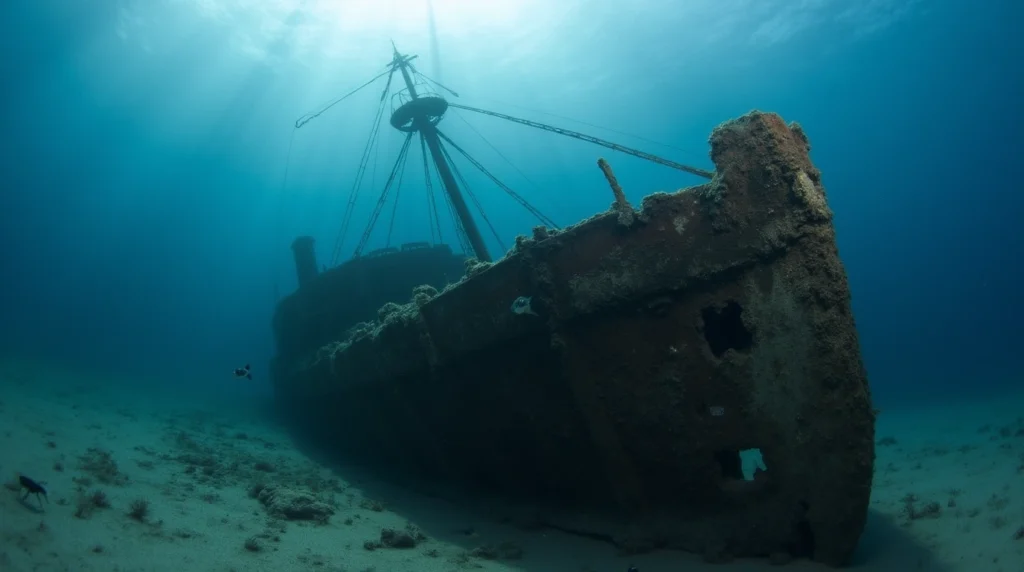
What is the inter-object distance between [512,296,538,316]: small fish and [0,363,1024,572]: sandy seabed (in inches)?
108

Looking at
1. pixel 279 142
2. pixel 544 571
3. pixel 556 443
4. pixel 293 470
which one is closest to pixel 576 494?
pixel 556 443

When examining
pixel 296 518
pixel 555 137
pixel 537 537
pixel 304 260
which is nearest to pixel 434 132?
pixel 304 260

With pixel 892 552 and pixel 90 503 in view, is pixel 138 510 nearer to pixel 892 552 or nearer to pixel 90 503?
pixel 90 503

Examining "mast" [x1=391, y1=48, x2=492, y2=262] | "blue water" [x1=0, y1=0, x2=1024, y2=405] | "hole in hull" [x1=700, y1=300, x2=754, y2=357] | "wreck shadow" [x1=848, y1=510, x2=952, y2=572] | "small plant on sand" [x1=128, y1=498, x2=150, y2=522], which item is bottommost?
"wreck shadow" [x1=848, y1=510, x2=952, y2=572]

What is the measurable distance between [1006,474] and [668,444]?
671 centimetres

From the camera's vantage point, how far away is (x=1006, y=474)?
26.3 ft

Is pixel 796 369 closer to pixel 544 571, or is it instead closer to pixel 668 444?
pixel 668 444

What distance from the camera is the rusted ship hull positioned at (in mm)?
4652

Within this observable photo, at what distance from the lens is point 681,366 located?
17.1 ft

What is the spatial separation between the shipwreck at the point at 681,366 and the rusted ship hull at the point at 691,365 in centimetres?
2

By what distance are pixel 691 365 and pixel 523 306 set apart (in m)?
1.94

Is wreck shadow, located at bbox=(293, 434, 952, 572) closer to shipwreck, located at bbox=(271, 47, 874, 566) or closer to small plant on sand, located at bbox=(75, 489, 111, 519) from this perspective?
shipwreck, located at bbox=(271, 47, 874, 566)

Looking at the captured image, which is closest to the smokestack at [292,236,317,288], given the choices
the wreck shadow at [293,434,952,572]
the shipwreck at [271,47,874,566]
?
the wreck shadow at [293,434,952,572]

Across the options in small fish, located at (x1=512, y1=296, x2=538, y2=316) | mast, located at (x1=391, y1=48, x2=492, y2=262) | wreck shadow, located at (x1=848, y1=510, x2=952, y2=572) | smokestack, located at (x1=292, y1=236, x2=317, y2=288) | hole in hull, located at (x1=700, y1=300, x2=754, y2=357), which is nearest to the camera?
wreck shadow, located at (x1=848, y1=510, x2=952, y2=572)
